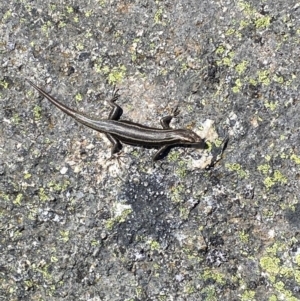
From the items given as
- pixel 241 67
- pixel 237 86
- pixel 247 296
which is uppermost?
pixel 241 67

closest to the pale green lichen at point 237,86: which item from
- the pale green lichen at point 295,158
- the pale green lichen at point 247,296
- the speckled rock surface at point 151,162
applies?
the speckled rock surface at point 151,162

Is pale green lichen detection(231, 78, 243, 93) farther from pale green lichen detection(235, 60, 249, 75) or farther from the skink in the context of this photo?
the skink

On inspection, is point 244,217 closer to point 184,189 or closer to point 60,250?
point 184,189

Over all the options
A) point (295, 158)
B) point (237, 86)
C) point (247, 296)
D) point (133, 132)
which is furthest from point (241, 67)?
point (247, 296)

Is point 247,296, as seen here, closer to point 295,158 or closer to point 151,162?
point 295,158

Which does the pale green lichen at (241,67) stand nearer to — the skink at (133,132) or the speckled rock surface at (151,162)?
the speckled rock surface at (151,162)

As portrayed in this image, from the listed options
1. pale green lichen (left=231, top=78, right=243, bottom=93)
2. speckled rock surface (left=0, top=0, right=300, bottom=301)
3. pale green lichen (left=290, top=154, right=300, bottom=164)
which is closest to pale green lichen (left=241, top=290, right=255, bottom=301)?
speckled rock surface (left=0, top=0, right=300, bottom=301)
